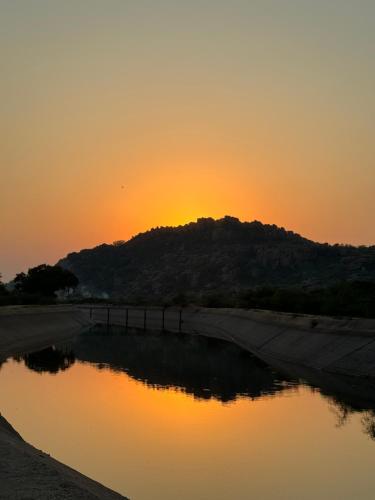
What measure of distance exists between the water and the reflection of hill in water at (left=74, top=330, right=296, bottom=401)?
0.57 ft

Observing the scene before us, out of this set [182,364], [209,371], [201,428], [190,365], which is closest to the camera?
[201,428]

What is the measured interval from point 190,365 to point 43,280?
11281 centimetres

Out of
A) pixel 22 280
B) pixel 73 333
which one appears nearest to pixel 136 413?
pixel 73 333

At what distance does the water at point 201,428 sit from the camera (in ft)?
61.8

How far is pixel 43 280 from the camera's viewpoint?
159 meters

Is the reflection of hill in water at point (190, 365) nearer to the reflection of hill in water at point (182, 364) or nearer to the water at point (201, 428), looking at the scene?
the reflection of hill in water at point (182, 364)

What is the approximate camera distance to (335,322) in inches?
2042

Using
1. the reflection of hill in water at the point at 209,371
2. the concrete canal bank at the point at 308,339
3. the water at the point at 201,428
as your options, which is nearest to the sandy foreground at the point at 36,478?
the water at the point at 201,428

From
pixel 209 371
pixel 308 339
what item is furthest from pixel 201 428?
pixel 308 339

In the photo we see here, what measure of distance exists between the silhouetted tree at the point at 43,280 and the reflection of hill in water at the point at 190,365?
78750 millimetres

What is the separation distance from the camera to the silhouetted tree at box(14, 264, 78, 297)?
159 metres

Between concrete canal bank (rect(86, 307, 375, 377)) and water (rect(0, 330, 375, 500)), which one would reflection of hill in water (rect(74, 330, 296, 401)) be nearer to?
water (rect(0, 330, 375, 500))

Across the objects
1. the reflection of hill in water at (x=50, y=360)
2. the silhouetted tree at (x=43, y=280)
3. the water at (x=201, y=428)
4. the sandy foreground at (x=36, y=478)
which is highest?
the silhouetted tree at (x=43, y=280)

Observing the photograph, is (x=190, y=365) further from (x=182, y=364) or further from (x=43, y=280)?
(x=43, y=280)
